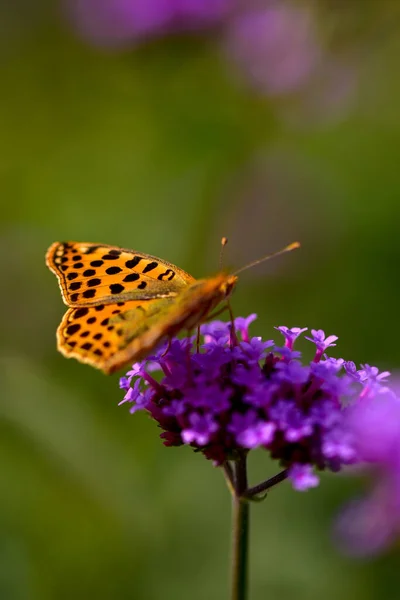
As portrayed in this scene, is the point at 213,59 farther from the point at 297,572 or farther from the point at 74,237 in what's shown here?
the point at 297,572

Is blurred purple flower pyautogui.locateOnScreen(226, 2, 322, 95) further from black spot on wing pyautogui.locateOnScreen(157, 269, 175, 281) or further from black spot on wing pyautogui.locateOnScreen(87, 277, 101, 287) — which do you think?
black spot on wing pyautogui.locateOnScreen(87, 277, 101, 287)

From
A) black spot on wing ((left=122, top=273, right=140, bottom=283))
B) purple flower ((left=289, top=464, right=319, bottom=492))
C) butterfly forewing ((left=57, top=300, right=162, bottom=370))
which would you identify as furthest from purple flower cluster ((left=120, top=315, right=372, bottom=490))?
black spot on wing ((left=122, top=273, right=140, bottom=283))

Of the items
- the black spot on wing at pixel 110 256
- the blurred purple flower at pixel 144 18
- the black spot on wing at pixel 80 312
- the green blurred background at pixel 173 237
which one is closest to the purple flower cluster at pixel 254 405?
the black spot on wing at pixel 80 312

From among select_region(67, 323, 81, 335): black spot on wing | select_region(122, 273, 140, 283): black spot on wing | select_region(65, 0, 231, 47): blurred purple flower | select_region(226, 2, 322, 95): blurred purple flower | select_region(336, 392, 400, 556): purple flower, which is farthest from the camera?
select_region(226, 2, 322, 95): blurred purple flower

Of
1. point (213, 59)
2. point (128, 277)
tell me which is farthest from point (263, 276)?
point (128, 277)

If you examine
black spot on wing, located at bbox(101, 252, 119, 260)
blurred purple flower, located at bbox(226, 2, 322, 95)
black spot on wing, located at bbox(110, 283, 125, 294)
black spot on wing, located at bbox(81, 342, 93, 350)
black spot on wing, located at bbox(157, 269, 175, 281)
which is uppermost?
blurred purple flower, located at bbox(226, 2, 322, 95)
